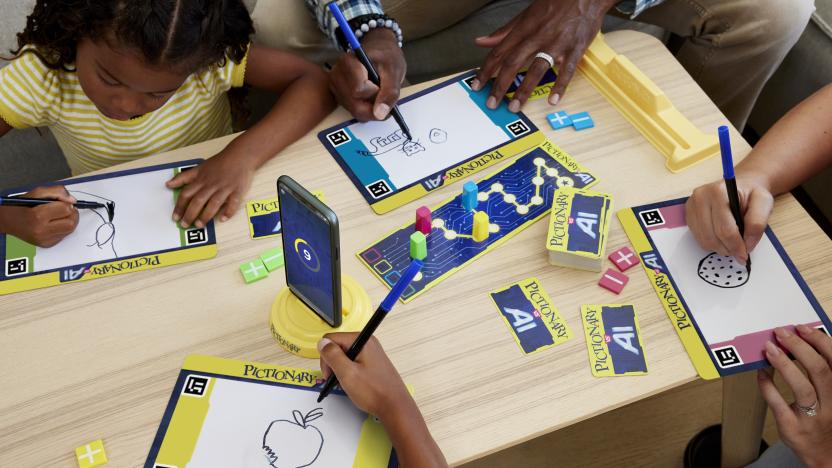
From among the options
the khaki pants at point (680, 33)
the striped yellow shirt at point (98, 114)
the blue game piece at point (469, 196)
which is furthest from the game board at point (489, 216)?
the khaki pants at point (680, 33)

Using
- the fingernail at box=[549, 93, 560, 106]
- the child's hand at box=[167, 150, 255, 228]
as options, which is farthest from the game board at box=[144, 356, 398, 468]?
the fingernail at box=[549, 93, 560, 106]

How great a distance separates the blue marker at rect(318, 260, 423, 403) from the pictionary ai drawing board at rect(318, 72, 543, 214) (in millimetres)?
278

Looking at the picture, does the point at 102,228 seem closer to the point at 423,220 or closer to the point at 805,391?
the point at 423,220

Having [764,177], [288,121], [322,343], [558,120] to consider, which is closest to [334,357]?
[322,343]

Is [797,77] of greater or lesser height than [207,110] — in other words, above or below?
below

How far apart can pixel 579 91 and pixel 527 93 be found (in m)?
0.10

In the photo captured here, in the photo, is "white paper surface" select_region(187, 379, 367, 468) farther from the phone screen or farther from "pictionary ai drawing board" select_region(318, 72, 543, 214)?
"pictionary ai drawing board" select_region(318, 72, 543, 214)

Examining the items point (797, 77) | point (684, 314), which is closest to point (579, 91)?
point (684, 314)

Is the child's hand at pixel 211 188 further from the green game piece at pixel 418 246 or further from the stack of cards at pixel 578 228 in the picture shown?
the stack of cards at pixel 578 228

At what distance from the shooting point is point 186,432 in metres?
0.89

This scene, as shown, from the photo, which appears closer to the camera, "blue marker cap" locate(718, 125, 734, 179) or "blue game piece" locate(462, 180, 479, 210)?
"blue marker cap" locate(718, 125, 734, 179)

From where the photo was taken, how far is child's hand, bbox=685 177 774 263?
A: 3.33 feet

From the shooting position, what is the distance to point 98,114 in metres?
1.29

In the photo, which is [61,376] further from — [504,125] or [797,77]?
[797,77]
